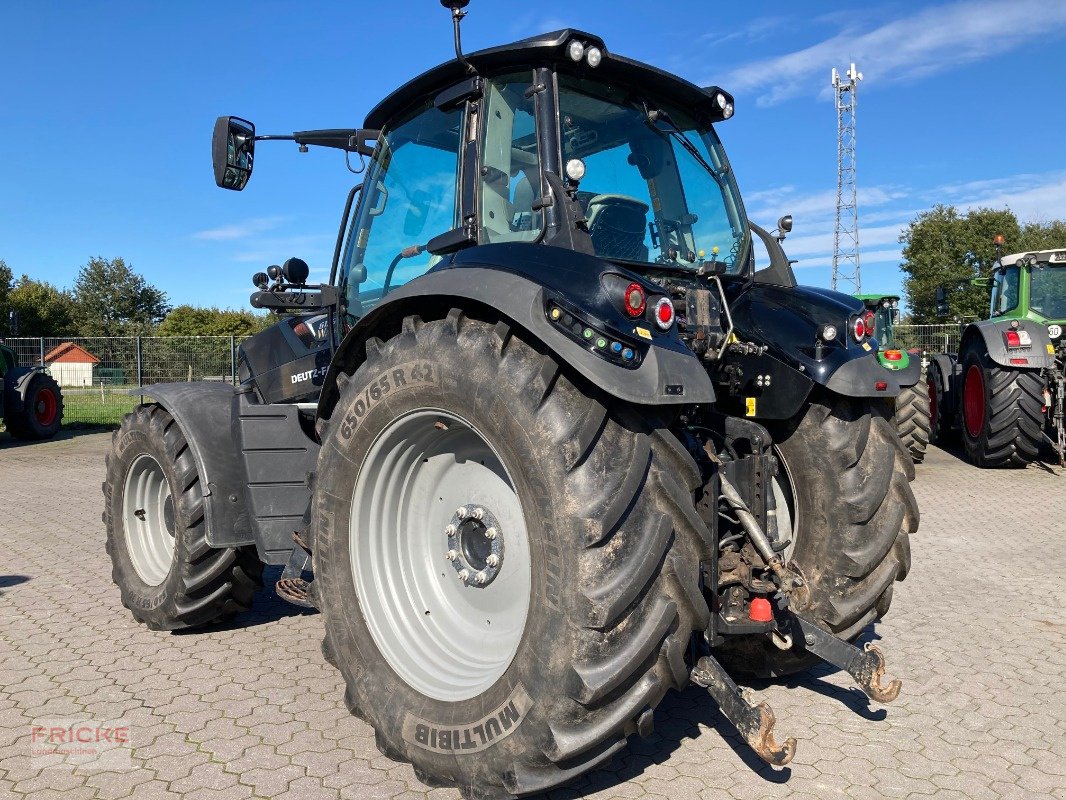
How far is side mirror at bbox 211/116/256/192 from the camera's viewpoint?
4.07 metres

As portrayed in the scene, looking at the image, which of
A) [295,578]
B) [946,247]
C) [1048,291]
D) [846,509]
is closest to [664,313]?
[846,509]

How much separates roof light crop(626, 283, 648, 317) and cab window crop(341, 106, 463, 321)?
3.78 ft

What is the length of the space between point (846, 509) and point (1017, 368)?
9.13 metres

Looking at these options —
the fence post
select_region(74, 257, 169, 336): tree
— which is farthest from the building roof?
select_region(74, 257, 169, 336): tree

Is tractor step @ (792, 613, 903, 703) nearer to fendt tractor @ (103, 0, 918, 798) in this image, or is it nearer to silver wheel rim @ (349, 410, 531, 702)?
fendt tractor @ (103, 0, 918, 798)

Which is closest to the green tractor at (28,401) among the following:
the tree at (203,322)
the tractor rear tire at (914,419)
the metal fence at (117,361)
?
the metal fence at (117,361)

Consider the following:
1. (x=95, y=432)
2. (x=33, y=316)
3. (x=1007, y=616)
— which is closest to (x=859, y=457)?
(x=1007, y=616)

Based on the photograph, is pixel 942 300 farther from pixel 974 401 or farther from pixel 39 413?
pixel 39 413

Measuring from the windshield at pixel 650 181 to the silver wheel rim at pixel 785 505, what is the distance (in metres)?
0.95

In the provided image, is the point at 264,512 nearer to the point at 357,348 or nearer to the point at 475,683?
the point at 357,348

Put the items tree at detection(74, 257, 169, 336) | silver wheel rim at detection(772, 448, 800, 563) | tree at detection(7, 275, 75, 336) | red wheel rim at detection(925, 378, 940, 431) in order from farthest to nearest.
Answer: tree at detection(74, 257, 169, 336) < tree at detection(7, 275, 75, 336) < red wheel rim at detection(925, 378, 940, 431) < silver wheel rim at detection(772, 448, 800, 563)

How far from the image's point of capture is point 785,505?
12.1ft

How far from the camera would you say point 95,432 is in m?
18.4

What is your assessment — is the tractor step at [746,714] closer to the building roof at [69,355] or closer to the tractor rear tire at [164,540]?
the tractor rear tire at [164,540]
